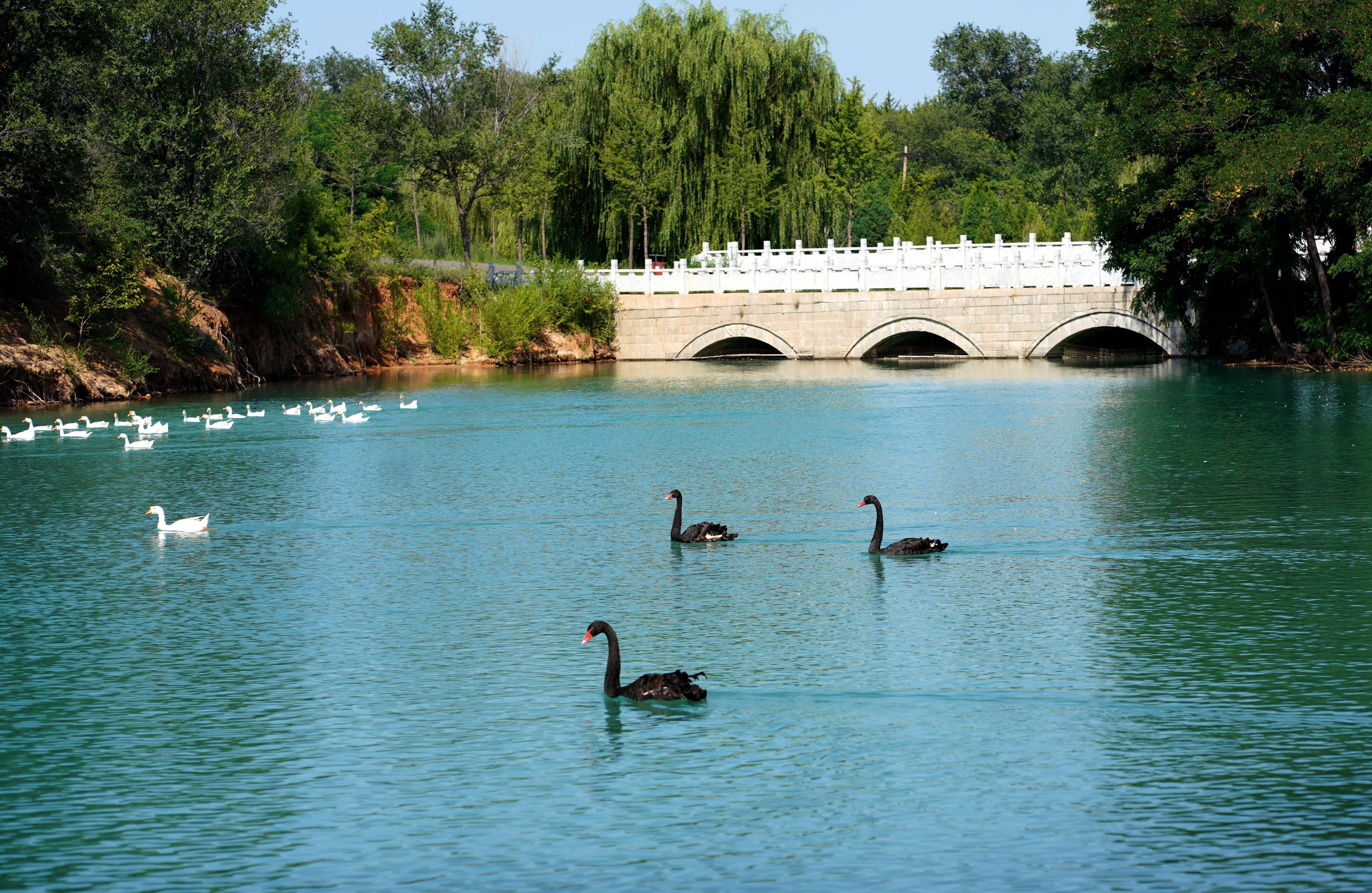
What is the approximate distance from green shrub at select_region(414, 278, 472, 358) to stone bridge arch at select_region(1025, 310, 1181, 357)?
2047cm

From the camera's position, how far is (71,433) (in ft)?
96.6

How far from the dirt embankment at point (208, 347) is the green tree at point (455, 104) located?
4.69 m

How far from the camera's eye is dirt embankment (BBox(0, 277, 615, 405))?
122 feet

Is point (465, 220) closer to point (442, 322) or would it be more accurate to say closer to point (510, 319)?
point (442, 322)

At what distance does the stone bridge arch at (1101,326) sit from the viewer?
1960 inches

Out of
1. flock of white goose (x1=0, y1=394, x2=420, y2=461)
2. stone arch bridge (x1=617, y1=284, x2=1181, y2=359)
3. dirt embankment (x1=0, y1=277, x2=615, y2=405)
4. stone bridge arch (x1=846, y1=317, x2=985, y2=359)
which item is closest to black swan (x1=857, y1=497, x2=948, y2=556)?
flock of white goose (x1=0, y1=394, x2=420, y2=461)

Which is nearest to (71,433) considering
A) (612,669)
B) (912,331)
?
(612,669)

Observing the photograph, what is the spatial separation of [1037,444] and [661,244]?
3389cm

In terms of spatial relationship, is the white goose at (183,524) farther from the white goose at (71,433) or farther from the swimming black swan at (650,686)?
the white goose at (71,433)

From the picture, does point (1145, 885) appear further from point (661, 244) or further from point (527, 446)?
point (661, 244)

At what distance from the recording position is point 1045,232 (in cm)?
7188

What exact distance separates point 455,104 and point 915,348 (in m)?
20.4

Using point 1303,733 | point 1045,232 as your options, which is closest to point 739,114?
point 1045,232

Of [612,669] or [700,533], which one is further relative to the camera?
[700,533]
